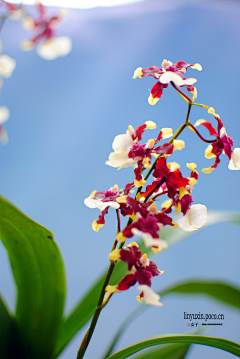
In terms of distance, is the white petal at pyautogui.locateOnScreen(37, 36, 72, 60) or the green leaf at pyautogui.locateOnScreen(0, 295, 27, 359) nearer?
the green leaf at pyautogui.locateOnScreen(0, 295, 27, 359)

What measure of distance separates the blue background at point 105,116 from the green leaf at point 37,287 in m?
0.61

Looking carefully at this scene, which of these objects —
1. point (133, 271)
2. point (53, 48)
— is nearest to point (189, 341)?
point (133, 271)

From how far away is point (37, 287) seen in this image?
0.50 metres

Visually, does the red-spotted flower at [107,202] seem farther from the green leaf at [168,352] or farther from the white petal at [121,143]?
the green leaf at [168,352]

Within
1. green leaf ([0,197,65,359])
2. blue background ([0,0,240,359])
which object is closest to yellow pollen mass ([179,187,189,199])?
green leaf ([0,197,65,359])

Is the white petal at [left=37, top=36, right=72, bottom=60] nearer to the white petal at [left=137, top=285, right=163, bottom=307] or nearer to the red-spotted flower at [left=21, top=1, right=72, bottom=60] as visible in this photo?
the red-spotted flower at [left=21, top=1, right=72, bottom=60]

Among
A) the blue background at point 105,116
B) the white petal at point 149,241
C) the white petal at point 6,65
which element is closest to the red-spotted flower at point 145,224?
the white petal at point 149,241

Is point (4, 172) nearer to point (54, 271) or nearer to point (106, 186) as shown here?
point (106, 186)

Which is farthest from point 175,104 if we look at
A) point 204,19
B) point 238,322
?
point 238,322

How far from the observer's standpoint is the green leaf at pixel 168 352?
0.59 metres

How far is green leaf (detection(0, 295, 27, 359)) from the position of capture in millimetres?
451

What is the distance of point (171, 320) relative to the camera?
108 centimetres

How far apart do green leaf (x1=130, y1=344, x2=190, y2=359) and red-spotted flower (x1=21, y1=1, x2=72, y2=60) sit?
0.90 metres

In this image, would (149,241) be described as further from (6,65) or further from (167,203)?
(6,65)
